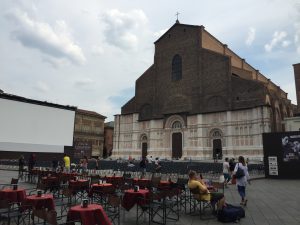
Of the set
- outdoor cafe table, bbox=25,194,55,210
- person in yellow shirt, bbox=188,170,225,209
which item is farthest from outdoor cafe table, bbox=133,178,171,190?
outdoor cafe table, bbox=25,194,55,210

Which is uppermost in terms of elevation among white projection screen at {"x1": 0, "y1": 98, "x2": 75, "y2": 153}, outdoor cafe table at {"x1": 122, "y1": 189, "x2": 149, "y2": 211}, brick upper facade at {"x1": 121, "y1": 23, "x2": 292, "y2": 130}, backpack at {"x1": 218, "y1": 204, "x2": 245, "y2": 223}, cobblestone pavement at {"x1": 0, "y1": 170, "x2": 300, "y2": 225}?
brick upper facade at {"x1": 121, "y1": 23, "x2": 292, "y2": 130}

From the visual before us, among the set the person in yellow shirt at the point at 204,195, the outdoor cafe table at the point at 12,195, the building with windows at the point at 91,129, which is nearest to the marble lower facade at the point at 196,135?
the building with windows at the point at 91,129

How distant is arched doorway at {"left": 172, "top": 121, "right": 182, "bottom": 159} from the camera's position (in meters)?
37.5

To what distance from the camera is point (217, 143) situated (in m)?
34.5

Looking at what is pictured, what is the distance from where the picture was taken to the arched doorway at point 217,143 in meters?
33.8

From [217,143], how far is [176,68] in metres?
13.2

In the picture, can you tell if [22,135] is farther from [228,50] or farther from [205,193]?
[228,50]

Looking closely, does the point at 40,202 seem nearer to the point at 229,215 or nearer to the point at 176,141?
the point at 229,215

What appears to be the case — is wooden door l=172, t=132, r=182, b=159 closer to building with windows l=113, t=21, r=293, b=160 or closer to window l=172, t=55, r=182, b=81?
building with windows l=113, t=21, r=293, b=160

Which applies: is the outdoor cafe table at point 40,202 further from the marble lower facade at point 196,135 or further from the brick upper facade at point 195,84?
the brick upper facade at point 195,84

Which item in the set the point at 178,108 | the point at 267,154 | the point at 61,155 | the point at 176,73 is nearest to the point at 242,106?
the point at 178,108

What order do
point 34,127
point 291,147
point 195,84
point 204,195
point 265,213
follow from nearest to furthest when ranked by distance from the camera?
point 204,195
point 265,213
point 291,147
point 34,127
point 195,84

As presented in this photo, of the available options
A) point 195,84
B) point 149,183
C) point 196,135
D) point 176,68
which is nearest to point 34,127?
point 196,135

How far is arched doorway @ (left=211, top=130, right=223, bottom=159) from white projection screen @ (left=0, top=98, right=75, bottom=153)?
58.8 ft
